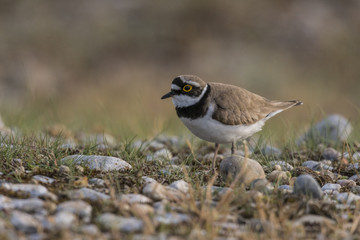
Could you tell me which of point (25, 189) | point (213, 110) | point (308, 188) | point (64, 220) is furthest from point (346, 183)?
point (25, 189)

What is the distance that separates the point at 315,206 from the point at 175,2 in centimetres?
1204

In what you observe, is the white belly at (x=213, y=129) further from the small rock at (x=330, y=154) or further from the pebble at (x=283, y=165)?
the small rock at (x=330, y=154)

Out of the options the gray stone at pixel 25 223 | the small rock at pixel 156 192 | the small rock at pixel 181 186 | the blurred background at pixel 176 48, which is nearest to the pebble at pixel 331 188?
the small rock at pixel 181 186

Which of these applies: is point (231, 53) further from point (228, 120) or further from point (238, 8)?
point (228, 120)

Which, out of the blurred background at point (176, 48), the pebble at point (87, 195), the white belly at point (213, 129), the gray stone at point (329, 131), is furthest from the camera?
the blurred background at point (176, 48)

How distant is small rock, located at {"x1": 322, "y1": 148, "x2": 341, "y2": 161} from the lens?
5.44 m

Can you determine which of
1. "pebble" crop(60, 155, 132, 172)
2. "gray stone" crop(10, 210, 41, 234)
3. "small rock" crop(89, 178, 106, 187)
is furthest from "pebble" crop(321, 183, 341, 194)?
"gray stone" crop(10, 210, 41, 234)

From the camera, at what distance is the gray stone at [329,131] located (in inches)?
237

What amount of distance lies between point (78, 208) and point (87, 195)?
0.31 metres

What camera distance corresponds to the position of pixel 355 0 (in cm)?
1582

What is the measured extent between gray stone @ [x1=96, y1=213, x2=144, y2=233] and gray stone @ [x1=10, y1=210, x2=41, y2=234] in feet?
1.25

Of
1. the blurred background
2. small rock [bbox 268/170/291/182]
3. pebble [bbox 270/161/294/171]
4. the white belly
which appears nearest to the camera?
small rock [bbox 268/170/291/182]

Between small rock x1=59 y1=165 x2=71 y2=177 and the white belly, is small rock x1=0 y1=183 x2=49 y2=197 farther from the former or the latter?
the white belly

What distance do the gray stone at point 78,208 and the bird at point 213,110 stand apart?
1737mm
